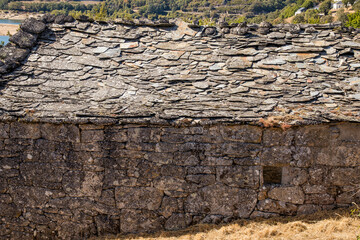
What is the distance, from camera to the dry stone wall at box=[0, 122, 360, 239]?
5098 mm

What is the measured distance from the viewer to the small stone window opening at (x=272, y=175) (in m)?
5.52

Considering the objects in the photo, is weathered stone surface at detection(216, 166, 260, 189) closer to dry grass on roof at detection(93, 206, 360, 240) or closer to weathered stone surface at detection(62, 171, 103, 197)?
dry grass on roof at detection(93, 206, 360, 240)

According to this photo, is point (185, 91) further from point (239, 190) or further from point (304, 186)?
point (304, 186)

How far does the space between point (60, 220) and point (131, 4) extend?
2864cm

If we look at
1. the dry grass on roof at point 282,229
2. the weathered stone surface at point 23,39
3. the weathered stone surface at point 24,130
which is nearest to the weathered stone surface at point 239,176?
the dry grass on roof at point 282,229

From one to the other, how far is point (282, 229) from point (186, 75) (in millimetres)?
2828

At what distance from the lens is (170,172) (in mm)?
5215

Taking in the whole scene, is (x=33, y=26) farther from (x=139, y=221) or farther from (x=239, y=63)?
(x=139, y=221)

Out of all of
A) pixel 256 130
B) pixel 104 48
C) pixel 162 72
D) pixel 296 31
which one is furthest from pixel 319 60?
pixel 104 48

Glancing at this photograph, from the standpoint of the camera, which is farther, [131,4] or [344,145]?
[131,4]

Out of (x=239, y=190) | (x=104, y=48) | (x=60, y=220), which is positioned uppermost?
(x=104, y=48)

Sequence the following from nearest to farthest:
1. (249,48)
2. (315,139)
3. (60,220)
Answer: (315,139)
(60,220)
(249,48)

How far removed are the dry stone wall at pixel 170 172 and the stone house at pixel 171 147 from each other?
1 centimetres

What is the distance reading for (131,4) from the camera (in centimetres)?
3164
